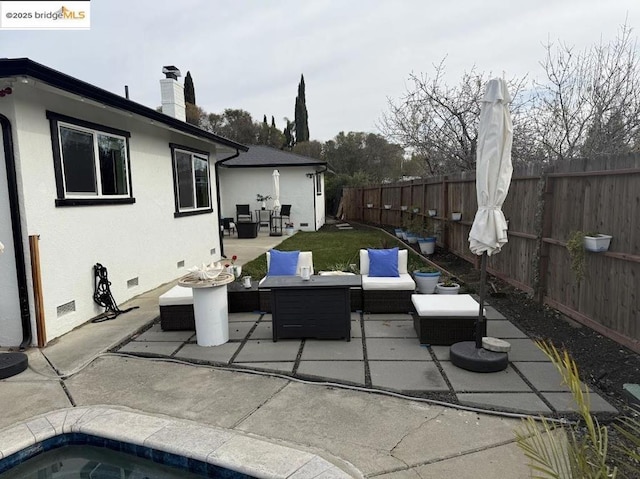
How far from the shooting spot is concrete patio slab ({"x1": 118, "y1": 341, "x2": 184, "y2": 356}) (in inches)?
165

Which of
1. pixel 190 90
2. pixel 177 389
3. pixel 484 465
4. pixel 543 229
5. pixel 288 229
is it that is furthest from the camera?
pixel 190 90

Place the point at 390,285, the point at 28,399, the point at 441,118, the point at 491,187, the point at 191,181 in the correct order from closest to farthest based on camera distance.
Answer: the point at 28,399, the point at 491,187, the point at 390,285, the point at 191,181, the point at 441,118

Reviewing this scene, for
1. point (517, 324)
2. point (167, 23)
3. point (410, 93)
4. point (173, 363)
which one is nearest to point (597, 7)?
point (410, 93)

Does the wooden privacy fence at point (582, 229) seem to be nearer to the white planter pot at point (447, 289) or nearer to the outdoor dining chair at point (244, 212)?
the white planter pot at point (447, 289)

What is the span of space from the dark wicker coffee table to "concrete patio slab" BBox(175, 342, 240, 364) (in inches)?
19.4

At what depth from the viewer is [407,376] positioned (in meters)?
3.51


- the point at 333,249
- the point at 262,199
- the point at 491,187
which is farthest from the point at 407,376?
the point at 262,199

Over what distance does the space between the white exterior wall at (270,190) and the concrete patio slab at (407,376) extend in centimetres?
1266

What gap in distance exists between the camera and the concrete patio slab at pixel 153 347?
165 inches

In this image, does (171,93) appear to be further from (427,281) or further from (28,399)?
(28,399)

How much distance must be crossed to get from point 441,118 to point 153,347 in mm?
10338

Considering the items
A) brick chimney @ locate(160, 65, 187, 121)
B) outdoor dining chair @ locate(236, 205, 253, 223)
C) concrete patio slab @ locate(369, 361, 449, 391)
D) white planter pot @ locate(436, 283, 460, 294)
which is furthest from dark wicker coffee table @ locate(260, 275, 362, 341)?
outdoor dining chair @ locate(236, 205, 253, 223)

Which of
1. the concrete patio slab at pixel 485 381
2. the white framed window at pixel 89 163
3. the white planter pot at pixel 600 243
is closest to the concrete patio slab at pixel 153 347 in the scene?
the white framed window at pixel 89 163

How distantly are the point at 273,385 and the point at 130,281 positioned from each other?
3.84m
